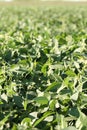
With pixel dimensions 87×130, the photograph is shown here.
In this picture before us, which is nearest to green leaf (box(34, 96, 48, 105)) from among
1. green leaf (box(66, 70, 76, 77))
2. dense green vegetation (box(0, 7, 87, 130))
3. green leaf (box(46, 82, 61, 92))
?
dense green vegetation (box(0, 7, 87, 130))

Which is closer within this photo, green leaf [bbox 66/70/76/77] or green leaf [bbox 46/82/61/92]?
green leaf [bbox 46/82/61/92]

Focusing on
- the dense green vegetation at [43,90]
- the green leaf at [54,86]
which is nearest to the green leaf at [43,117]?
the dense green vegetation at [43,90]

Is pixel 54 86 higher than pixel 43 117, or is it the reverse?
pixel 54 86

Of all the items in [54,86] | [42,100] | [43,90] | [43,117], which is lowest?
[43,117]

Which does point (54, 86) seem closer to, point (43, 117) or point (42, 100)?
point (42, 100)

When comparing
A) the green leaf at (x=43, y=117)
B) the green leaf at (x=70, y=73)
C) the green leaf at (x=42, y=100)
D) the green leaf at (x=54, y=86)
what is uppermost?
the green leaf at (x=70, y=73)

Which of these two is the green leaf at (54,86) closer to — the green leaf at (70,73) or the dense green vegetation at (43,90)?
the dense green vegetation at (43,90)

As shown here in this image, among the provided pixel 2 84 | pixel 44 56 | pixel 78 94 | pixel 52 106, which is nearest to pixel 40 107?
pixel 52 106

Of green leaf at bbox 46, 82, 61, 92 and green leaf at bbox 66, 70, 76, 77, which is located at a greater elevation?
green leaf at bbox 66, 70, 76, 77

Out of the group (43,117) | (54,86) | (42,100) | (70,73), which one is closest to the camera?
(43,117)

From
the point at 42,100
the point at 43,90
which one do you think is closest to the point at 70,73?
the point at 43,90

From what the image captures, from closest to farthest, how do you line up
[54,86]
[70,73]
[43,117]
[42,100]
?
[43,117]
[42,100]
[54,86]
[70,73]

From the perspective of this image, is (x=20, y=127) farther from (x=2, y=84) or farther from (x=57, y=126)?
(x=2, y=84)

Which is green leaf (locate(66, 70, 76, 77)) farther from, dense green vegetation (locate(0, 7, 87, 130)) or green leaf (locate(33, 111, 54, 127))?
green leaf (locate(33, 111, 54, 127))
